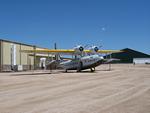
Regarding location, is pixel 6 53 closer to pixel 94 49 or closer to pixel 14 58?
pixel 14 58

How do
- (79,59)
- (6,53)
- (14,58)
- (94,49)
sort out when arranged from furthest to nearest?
(14,58) → (6,53) → (94,49) → (79,59)

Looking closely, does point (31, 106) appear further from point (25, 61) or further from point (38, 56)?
point (38, 56)

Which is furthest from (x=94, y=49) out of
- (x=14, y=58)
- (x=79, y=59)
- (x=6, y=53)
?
(x=14, y=58)

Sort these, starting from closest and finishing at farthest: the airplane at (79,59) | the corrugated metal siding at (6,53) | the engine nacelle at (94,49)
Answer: the airplane at (79,59)
the engine nacelle at (94,49)
the corrugated metal siding at (6,53)

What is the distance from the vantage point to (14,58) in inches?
2621

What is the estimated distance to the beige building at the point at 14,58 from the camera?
61.9 m

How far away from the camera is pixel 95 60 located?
49.5 meters

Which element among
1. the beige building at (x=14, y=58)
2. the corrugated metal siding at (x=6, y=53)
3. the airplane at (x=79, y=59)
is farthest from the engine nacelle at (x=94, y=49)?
the corrugated metal siding at (x=6, y=53)

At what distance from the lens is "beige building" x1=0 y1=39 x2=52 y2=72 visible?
6192 cm

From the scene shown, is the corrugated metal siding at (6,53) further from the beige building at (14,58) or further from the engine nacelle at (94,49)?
the engine nacelle at (94,49)

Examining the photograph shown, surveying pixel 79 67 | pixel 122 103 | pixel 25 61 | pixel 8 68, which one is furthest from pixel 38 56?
pixel 122 103

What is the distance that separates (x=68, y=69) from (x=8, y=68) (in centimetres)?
1562

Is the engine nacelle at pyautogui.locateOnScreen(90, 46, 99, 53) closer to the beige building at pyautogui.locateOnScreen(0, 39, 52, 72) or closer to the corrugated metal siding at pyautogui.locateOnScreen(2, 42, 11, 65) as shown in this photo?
the beige building at pyautogui.locateOnScreen(0, 39, 52, 72)

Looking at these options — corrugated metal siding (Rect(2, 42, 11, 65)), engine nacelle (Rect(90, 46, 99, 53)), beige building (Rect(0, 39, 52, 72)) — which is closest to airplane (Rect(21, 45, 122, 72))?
engine nacelle (Rect(90, 46, 99, 53))
